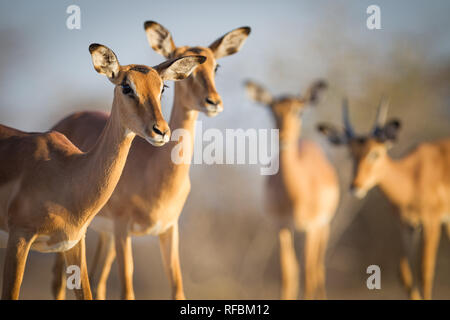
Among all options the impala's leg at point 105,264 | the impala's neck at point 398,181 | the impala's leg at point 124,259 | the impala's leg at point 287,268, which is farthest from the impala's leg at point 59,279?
the impala's neck at point 398,181

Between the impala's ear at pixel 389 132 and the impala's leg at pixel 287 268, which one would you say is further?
the impala's ear at pixel 389 132

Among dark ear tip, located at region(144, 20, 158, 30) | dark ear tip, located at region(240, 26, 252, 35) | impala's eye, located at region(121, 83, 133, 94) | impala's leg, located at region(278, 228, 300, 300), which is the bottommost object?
impala's leg, located at region(278, 228, 300, 300)

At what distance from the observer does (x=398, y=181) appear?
330 inches

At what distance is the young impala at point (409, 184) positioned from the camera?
7934 mm

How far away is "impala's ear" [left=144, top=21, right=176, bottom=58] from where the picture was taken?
5094 millimetres

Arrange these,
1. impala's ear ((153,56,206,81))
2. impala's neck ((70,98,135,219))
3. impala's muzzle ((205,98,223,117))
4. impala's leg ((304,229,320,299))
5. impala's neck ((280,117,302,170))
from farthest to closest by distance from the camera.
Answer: impala's neck ((280,117,302,170)) → impala's leg ((304,229,320,299)) → impala's muzzle ((205,98,223,117)) → impala's ear ((153,56,206,81)) → impala's neck ((70,98,135,219))

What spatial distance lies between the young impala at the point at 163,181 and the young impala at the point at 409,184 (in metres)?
3.53

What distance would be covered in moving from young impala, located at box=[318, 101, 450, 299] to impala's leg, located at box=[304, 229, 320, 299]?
1061 mm

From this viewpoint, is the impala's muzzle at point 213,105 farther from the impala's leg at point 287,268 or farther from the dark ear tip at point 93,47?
the impala's leg at point 287,268

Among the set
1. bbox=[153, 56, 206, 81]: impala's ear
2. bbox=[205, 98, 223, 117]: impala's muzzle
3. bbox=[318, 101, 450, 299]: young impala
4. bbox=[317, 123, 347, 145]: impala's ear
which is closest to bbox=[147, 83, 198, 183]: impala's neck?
bbox=[205, 98, 223, 117]: impala's muzzle

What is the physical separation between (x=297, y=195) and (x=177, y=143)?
13.2 feet

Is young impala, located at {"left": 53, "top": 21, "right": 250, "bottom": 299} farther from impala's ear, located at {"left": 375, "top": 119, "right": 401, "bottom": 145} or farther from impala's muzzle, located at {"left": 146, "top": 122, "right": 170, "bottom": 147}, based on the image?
impala's ear, located at {"left": 375, "top": 119, "right": 401, "bottom": 145}
